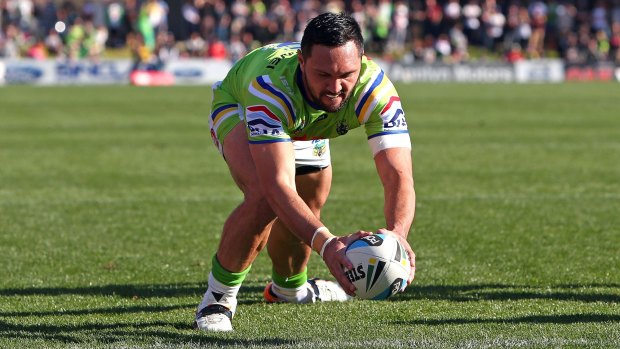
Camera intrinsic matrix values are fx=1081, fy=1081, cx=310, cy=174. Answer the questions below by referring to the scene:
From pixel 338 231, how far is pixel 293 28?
1314 inches

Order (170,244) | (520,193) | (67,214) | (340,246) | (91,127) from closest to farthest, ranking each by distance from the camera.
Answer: (340,246), (170,244), (67,214), (520,193), (91,127)

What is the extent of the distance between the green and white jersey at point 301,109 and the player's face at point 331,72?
147 mm

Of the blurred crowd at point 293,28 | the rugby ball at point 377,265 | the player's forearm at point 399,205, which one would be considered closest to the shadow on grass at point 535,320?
the player's forearm at point 399,205

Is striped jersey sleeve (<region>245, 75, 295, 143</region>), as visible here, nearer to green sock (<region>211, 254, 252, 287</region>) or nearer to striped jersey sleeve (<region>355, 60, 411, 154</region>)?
striped jersey sleeve (<region>355, 60, 411, 154</region>)

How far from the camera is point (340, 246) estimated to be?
4945 mm

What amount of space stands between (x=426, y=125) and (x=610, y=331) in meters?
15.7

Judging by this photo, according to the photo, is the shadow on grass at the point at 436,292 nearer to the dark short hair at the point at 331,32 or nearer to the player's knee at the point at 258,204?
the player's knee at the point at 258,204

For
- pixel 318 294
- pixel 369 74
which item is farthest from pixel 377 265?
pixel 318 294

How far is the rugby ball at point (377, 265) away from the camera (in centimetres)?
494

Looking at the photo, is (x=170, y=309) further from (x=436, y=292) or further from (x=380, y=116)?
(x=380, y=116)

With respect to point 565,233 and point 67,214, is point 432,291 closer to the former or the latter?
point 565,233

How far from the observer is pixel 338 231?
9.93 metres

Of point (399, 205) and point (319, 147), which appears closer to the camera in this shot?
point (399, 205)

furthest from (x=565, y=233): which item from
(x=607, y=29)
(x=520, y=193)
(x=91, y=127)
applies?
(x=607, y=29)
